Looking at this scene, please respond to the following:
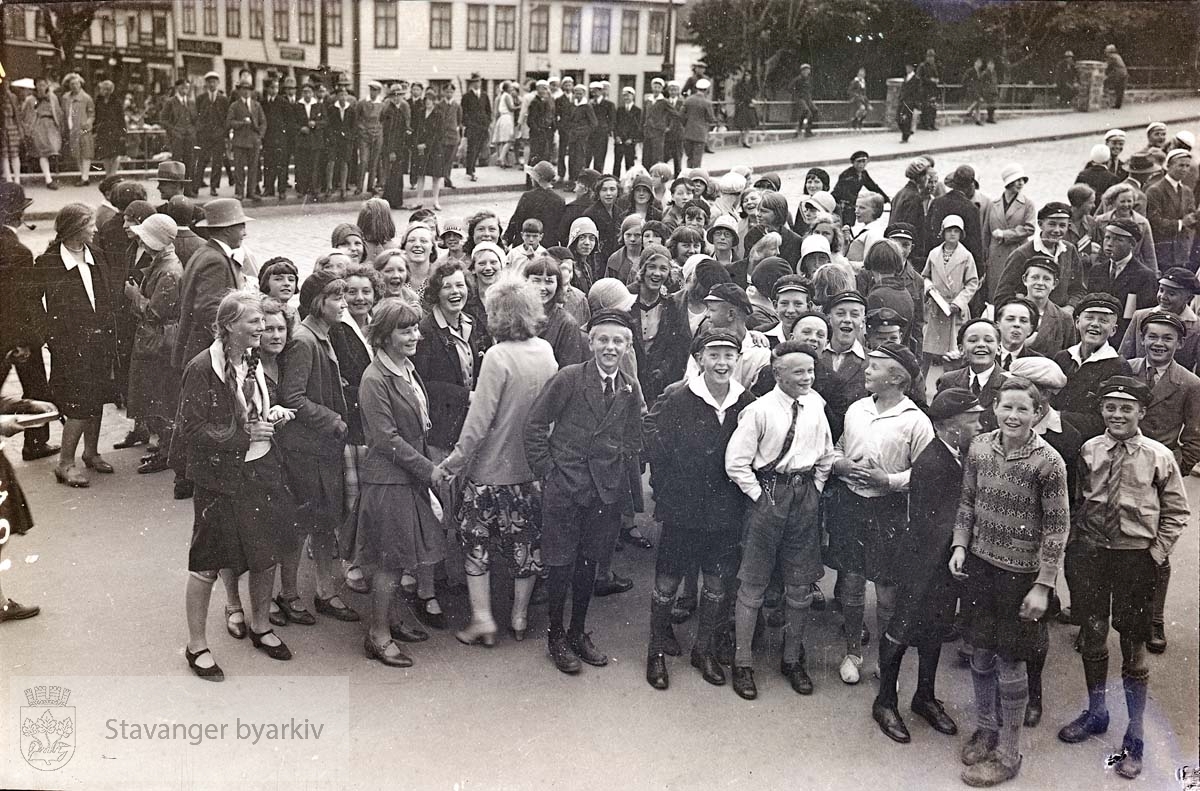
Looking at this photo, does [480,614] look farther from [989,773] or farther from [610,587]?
[989,773]

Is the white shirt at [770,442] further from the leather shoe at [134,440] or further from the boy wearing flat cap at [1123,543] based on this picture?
the leather shoe at [134,440]

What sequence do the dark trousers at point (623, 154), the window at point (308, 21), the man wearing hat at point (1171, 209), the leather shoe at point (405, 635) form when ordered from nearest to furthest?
1. the leather shoe at point (405, 635)
2. the man wearing hat at point (1171, 209)
3. the window at point (308, 21)
4. the dark trousers at point (623, 154)

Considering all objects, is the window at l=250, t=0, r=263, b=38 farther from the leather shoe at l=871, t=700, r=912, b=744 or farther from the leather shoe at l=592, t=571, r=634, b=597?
the leather shoe at l=871, t=700, r=912, b=744

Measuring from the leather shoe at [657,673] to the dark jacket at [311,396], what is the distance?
1919 mm

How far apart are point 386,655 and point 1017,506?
3023 mm

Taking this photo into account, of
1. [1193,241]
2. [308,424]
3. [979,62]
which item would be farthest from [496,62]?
[308,424]

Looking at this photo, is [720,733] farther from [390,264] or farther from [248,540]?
[390,264]

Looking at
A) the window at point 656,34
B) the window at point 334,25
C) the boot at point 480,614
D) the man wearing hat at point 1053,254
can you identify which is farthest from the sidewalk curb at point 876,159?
the boot at point 480,614

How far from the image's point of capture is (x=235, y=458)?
16.2ft

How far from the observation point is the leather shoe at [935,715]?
4.86m

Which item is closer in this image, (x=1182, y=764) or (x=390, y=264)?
(x=1182, y=764)

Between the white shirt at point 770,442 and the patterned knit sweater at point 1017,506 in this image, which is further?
the white shirt at point 770,442

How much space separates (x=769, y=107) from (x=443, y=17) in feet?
24.7

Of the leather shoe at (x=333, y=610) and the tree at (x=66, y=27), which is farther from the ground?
the tree at (x=66, y=27)
